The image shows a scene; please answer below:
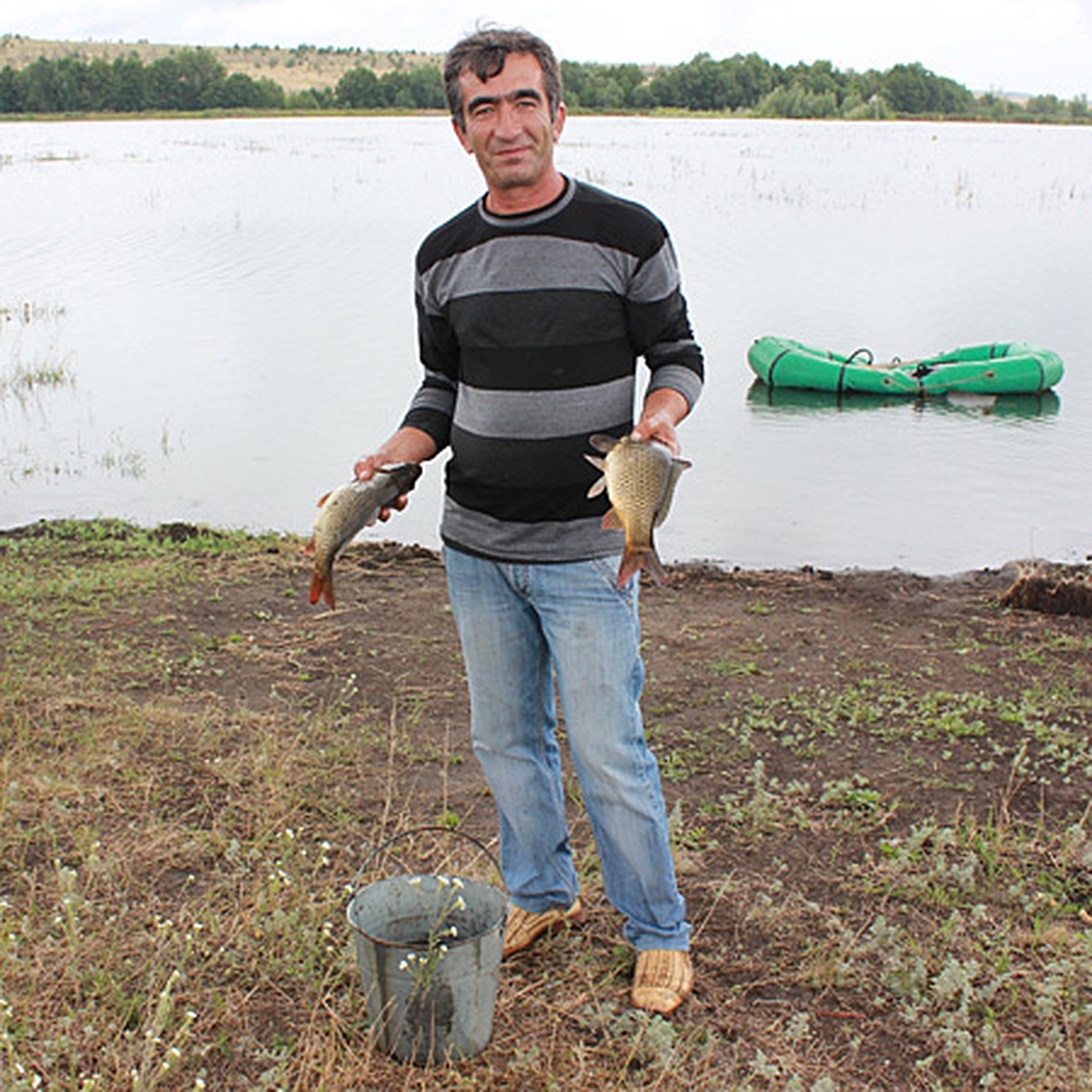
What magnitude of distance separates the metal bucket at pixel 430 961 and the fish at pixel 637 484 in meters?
0.99

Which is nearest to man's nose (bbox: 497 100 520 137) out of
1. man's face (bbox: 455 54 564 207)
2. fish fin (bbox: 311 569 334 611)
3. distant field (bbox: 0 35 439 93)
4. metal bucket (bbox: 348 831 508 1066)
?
man's face (bbox: 455 54 564 207)

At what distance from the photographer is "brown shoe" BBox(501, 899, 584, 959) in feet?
12.6

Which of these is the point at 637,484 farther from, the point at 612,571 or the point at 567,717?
the point at 567,717

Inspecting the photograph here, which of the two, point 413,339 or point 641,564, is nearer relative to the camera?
point 641,564

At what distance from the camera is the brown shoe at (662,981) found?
3.59m

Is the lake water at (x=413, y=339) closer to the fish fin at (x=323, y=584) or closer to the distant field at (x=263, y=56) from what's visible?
the fish fin at (x=323, y=584)

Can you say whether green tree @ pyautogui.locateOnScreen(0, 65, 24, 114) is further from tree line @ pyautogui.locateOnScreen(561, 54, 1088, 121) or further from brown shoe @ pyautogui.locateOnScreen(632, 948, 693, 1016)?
brown shoe @ pyautogui.locateOnScreen(632, 948, 693, 1016)

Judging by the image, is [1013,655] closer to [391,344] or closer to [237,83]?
[391,344]

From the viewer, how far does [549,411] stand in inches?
132

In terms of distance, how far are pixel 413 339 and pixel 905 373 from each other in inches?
271

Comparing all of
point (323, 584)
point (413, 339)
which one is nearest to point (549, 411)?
point (323, 584)

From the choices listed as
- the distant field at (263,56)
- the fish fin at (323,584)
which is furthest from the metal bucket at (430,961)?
the distant field at (263,56)

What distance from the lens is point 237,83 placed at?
292 feet

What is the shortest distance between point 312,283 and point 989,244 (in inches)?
575
